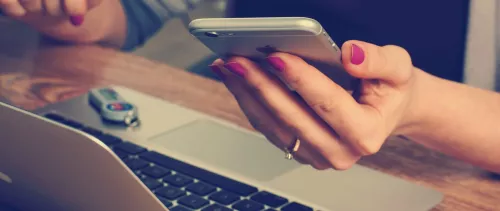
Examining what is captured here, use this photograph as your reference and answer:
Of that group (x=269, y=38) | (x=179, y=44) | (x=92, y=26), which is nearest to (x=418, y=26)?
(x=92, y=26)

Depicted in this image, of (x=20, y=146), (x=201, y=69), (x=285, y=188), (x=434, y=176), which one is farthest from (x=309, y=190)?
(x=201, y=69)

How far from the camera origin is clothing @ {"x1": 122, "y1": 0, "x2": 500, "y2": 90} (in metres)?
0.95

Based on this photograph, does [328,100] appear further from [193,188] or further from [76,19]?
[76,19]

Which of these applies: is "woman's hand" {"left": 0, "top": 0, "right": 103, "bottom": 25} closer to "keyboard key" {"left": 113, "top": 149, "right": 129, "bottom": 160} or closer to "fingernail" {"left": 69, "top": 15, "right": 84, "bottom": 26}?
"fingernail" {"left": 69, "top": 15, "right": 84, "bottom": 26}

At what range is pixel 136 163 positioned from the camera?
2.25 ft

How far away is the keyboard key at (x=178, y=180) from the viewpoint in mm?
647

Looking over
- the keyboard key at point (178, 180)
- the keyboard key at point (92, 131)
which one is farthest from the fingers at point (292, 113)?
the keyboard key at point (92, 131)

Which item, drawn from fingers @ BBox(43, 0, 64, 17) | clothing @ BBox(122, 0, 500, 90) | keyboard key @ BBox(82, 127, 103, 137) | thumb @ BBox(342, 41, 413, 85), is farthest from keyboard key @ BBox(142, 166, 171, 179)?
clothing @ BBox(122, 0, 500, 90)

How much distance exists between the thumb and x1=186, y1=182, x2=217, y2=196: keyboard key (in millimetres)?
167

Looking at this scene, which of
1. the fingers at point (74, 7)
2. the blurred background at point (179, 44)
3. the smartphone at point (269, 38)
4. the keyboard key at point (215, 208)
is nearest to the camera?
the smartphone at point (269, 38)

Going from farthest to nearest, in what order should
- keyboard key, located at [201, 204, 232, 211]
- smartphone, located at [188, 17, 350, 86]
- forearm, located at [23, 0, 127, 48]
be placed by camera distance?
forearm, located at [23, 0, 127, 48] < keyboard key, located at [201, 204, 232, 211] < smartphone, located at [188, 17, 350, 86]

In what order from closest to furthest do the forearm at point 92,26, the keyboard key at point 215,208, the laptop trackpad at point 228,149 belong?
the keyboard key at point 215,208 → the laptop trackpad at point 228,149 → the forearm at point 92,26

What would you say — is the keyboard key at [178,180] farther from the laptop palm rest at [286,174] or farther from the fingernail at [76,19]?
the fingernail at [76,19]

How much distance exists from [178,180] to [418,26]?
53 centimetres
